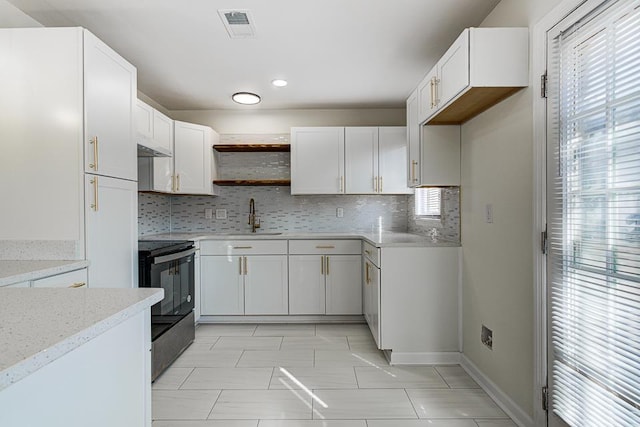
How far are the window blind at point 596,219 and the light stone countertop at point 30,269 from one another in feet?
7.53

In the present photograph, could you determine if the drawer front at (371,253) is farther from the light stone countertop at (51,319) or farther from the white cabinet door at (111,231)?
the light stone countertop at (51,319)

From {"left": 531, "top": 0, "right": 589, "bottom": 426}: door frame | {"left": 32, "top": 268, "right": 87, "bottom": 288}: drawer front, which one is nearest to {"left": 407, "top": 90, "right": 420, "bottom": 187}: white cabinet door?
{"left": 531, "top": 0, "right": 589, "bottom": 426}: door frame

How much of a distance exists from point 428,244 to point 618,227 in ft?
4.89

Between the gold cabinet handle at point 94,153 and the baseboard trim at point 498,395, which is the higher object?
the gold cabinet handle at point 94,153

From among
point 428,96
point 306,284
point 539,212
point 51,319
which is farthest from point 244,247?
point 51,319

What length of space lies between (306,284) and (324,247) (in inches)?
16.7

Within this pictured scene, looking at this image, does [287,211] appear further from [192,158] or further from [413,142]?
[413,142]

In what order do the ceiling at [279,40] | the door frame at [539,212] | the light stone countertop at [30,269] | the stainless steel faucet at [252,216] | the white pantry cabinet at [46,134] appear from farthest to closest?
the stainless steel faucet at [252,216] → the ceiling at [279,40] → the white pantry cabinet at [46,134] → the door frame at [539,212] → the light stone countertop at [30,269]

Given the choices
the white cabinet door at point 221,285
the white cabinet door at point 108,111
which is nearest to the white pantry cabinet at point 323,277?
the white cabinet door at point 221,285

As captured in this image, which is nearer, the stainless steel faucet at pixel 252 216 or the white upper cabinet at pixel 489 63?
the white upper cabinet at pixel 489 63

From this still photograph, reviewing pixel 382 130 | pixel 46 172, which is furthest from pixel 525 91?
pixel 46 172

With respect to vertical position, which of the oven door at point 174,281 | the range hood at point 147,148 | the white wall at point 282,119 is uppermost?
the white wall at point 282,119

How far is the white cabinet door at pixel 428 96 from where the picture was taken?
93.2 inches

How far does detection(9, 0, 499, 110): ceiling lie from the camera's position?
2.21 metres
